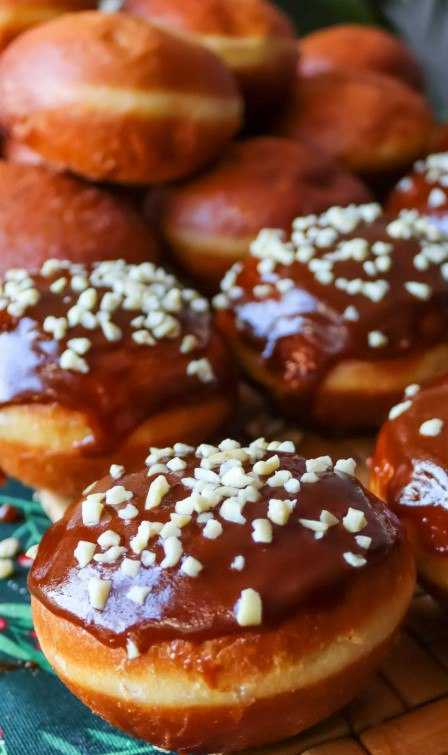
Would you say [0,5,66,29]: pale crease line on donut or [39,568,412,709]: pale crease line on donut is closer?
[39,568,412,709]: pale crease line on donut

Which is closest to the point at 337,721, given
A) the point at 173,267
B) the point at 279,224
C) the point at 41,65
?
the point at 279,224

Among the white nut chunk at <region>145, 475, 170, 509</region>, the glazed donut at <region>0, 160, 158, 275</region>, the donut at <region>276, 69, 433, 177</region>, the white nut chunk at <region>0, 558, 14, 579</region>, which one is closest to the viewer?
the white nut chunk at <region>145, 475, 170, 509</region>

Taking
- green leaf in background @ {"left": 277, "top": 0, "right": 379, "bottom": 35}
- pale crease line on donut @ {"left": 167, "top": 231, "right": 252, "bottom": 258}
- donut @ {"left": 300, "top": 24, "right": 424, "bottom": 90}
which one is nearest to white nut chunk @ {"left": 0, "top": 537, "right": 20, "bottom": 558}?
pale crease line on donut @ {"left": 167, "top": 231, "right": 252, "bottom": 258}

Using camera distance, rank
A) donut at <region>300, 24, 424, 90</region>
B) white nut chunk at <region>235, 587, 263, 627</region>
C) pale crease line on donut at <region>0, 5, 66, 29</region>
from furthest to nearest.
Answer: donut at <region>300, 24, 424, 90</region> < pale crease line on donut at <region>0, 5, 66, 29</region> < white nut chunk at <region>235, 587, 263, 627</region>

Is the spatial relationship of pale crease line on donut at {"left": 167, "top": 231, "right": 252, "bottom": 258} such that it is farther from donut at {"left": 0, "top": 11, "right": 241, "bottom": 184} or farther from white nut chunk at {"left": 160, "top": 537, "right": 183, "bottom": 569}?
white nut chunk at {"left": 160, "top": 537, "right": 183, "bottom": 569}

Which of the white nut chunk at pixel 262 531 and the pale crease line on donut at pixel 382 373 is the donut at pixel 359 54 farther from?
the white nut chunk at pixel 262 531

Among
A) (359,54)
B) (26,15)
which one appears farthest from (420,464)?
(359,54)

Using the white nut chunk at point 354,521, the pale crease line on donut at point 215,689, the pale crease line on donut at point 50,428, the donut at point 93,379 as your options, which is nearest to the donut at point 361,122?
the donut at point 93,379
